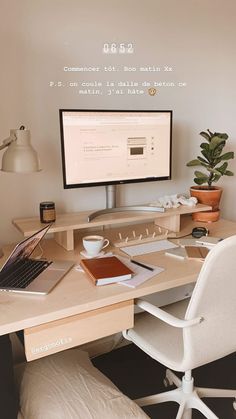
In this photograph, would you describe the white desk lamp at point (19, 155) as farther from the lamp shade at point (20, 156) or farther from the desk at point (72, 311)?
the desk at point (72, 311)

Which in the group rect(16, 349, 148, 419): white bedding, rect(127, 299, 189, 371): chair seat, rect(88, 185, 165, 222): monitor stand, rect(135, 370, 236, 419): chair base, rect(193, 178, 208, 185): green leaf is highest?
rect(193, 178, 208, 185): green leaf

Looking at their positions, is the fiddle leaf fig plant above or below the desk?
above

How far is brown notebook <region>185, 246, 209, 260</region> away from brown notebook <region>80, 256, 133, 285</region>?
324 millimetres

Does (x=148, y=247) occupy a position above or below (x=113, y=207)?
below

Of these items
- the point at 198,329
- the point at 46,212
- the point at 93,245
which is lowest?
the point at 198,329

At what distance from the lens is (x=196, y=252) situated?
154 centimetres

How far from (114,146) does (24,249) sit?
64cm

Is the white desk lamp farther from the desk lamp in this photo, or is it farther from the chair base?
the chair base

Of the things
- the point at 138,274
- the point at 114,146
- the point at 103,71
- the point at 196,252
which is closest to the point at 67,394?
the point at 138,274

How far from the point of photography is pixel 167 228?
6.11ft

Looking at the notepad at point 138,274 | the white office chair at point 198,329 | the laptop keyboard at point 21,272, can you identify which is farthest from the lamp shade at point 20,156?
the white office chair at point 198,329

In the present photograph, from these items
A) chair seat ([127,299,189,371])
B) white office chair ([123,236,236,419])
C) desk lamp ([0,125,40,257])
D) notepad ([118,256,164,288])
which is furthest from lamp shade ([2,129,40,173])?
chair seat ([127,299,189,371])

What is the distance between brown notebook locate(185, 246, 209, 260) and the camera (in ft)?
4.91

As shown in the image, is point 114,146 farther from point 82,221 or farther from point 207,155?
point 207,155
